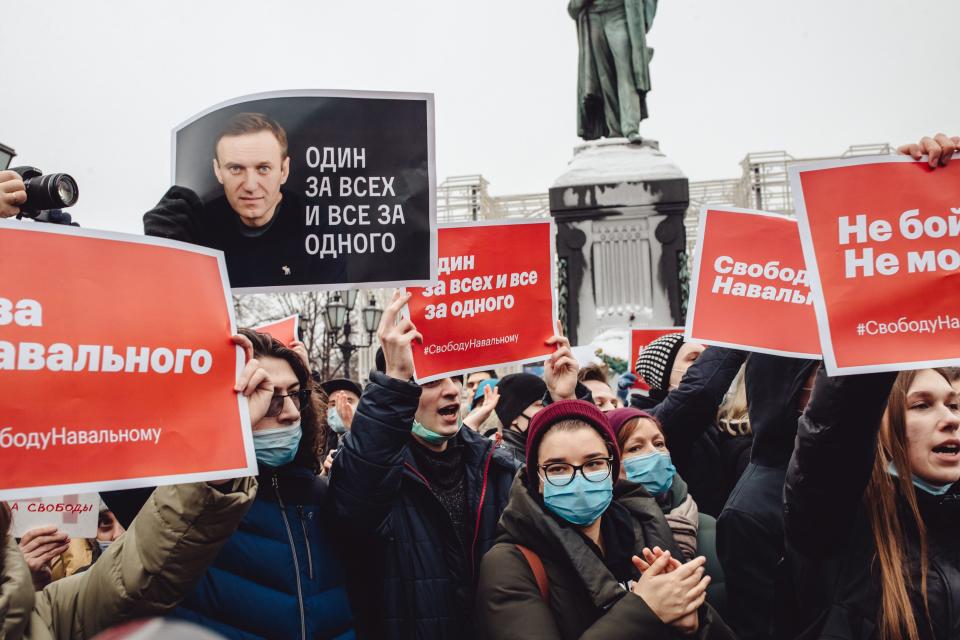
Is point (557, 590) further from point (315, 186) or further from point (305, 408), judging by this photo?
point (315, 186)

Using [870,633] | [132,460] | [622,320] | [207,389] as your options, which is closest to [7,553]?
[132,460]

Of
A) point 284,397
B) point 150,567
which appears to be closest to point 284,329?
point 284,397

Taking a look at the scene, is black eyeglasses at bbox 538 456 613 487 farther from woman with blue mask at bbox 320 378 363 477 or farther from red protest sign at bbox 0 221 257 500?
woman with blue mask at bbox 320 378 363 477

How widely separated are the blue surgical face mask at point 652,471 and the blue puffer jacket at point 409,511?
518mm

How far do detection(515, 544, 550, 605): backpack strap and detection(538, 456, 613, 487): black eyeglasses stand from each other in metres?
0.24

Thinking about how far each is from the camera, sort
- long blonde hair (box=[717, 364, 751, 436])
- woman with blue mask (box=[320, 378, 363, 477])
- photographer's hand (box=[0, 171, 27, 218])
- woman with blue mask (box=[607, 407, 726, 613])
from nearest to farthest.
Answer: photographer's hand (box=[0, 171, 27, 218]), woman with blue mask (box=[607, 407, 726, 613]), long blonde hair (box=[717, 364, 751, 436]), woman with blue mask (box=[320, 378, 363, 477])

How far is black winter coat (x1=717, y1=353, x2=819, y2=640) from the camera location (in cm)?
288

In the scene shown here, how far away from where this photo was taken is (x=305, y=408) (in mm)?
2951

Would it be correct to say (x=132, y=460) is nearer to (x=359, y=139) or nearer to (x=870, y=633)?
→ (x=359, y=139)

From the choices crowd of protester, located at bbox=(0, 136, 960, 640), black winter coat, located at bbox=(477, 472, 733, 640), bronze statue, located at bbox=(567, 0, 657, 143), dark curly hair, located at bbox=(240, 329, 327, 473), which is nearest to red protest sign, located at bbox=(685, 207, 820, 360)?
crowd of protester, located at bbox=(0, 136, 960, 640)

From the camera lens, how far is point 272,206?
318cm

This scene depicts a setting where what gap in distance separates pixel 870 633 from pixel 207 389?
1846 millimetres

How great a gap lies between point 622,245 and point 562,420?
7623mm

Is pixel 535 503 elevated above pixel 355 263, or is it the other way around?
pixel 355 263
